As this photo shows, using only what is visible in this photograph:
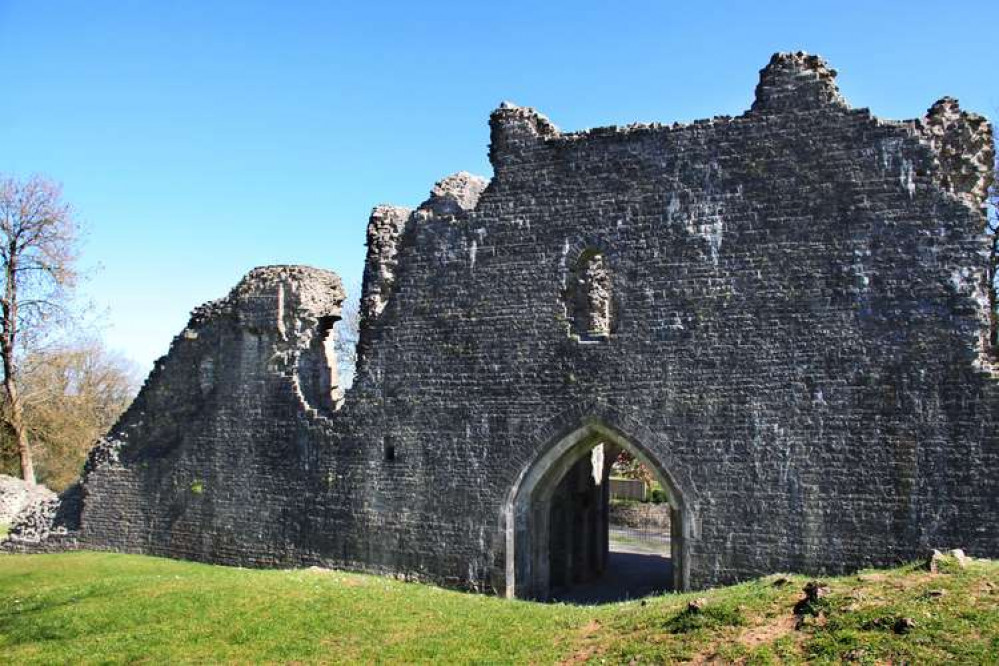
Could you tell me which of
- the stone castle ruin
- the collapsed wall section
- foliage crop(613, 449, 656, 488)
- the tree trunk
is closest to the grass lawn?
A: the stone castle ruin

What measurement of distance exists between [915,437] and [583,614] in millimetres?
4444

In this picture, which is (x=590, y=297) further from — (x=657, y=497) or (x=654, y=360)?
(x=657, y=497)

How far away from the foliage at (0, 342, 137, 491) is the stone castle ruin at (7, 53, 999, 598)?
16243mm

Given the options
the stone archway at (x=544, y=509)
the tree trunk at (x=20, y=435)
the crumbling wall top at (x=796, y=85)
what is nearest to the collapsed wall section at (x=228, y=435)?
the stone archway at (x=544, y=509)

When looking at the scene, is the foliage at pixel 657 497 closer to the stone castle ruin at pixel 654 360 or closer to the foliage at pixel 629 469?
the foliage at pixel 629 469

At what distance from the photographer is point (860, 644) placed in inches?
317

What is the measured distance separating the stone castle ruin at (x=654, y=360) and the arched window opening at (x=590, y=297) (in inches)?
1.3

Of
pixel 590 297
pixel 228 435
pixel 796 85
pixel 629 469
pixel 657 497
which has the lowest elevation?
pixel 657 497

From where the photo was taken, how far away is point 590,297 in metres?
13.5

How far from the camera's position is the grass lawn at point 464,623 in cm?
827

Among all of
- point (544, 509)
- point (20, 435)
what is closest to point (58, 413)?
point (20, 435)

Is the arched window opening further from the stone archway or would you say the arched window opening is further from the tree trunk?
the tree trunk

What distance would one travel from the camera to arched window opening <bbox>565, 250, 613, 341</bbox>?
44.1 ft

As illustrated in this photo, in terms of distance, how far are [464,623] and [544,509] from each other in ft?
12.0
